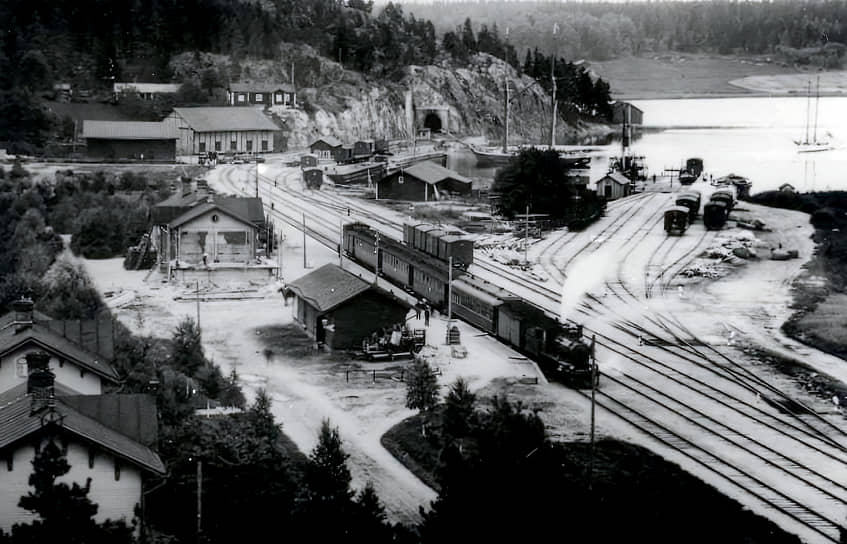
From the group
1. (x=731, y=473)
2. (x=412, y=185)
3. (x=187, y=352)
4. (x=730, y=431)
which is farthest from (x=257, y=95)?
(x=731, y=473)

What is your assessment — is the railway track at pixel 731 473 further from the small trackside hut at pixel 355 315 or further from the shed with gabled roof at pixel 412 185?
the shed with gabled roof at pixel 412 185

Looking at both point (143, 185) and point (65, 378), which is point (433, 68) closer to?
point (143, 185)

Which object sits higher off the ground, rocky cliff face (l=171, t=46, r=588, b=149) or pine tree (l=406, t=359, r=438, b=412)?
rocky cliff face (l=171, t=46, r=588, b=149)

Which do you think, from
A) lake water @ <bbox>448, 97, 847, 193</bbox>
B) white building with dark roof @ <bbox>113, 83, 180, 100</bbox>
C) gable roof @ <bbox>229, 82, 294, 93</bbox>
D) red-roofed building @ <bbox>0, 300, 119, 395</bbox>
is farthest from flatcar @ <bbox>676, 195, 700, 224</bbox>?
white building with dark roof @ <bbox>113, 83, 180, 100</bbox>

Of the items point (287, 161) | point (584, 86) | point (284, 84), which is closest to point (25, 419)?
point (287, 161)

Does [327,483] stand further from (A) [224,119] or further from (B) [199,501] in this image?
(A) [224,119]

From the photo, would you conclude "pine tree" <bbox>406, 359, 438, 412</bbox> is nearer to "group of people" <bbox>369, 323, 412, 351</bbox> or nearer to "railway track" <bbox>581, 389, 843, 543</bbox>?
"railway track" <bbox>581, 389, 843, 543</bbox>

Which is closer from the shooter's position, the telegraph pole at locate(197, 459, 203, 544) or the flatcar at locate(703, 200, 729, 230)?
the telegraph pole at locate(197, 459, 203, 544)
